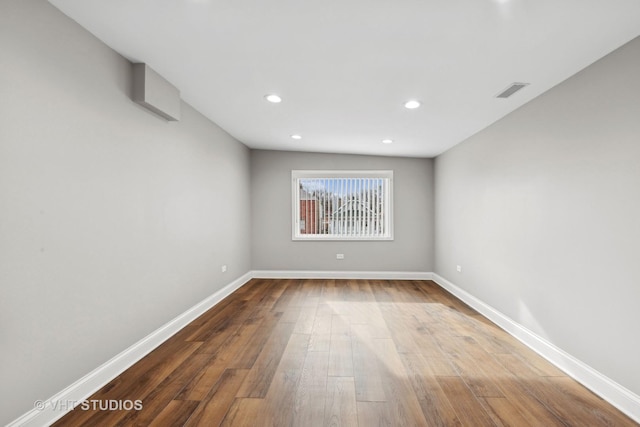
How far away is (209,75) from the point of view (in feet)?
8.44

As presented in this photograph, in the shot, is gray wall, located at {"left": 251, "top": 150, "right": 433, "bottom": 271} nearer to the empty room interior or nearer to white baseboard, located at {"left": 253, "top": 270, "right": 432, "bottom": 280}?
white baseboard, located at {"left": 253, "top": 270, "right": 432, "bottom": 280}

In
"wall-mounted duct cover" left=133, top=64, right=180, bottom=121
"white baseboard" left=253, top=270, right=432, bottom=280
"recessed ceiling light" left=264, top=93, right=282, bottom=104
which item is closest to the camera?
"wall-mounted duct cover" left=133, top=64, right=180, bottom=121

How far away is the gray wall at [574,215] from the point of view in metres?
1.93

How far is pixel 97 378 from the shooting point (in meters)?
2.06

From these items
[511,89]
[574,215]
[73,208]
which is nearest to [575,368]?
[574,215]

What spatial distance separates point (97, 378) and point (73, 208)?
1141mm

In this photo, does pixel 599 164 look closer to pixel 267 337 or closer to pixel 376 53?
pixel 376 53

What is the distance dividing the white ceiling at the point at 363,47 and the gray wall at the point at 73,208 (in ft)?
1.07

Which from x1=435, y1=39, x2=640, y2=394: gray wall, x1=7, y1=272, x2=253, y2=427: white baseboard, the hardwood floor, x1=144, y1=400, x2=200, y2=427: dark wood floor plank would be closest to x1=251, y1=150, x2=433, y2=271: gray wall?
x1=435, y1=39, x2=640, y2=394: gray wall

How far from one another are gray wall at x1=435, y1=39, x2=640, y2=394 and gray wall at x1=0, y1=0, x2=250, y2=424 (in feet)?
11.1

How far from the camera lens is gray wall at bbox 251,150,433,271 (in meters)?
5.56

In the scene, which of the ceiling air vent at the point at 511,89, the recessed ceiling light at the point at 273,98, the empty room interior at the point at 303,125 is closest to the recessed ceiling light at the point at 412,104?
the empty room interior at the point at 303,125

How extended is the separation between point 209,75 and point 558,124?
2885mm

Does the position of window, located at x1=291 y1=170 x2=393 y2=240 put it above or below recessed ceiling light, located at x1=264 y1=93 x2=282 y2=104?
below
